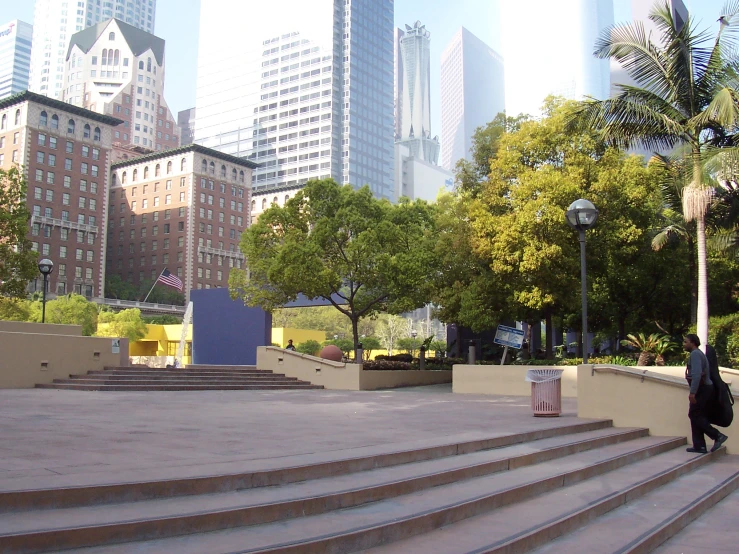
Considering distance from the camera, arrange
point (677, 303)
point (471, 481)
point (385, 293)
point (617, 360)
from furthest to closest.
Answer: point (385, 293)
point (677, 303)
point (617, 360)
point (471, 481)

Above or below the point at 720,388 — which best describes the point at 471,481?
below

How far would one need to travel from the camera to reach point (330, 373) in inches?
931

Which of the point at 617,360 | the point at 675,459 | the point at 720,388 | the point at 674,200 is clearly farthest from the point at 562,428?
the point at 674,200

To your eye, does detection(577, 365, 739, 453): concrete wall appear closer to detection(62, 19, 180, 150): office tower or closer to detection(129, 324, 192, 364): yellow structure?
detection(129, 324, 192, 364): yellow structure

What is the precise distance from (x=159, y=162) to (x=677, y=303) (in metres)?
100

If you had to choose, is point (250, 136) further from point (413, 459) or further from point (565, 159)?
point (413, 459)

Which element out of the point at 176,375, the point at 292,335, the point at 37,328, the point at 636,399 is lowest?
the point at 176,375

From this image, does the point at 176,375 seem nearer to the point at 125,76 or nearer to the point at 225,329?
the point at 225,329

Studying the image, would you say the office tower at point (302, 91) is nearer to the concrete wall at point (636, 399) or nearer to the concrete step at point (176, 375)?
the concrete step at point (176, 375)

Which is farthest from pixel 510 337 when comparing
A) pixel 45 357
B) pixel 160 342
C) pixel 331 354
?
pixel 160 342

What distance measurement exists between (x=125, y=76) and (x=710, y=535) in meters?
169

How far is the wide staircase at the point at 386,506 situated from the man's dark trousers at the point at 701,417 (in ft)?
3.75

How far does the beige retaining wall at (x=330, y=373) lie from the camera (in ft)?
76.4

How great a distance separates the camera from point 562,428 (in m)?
10.0
